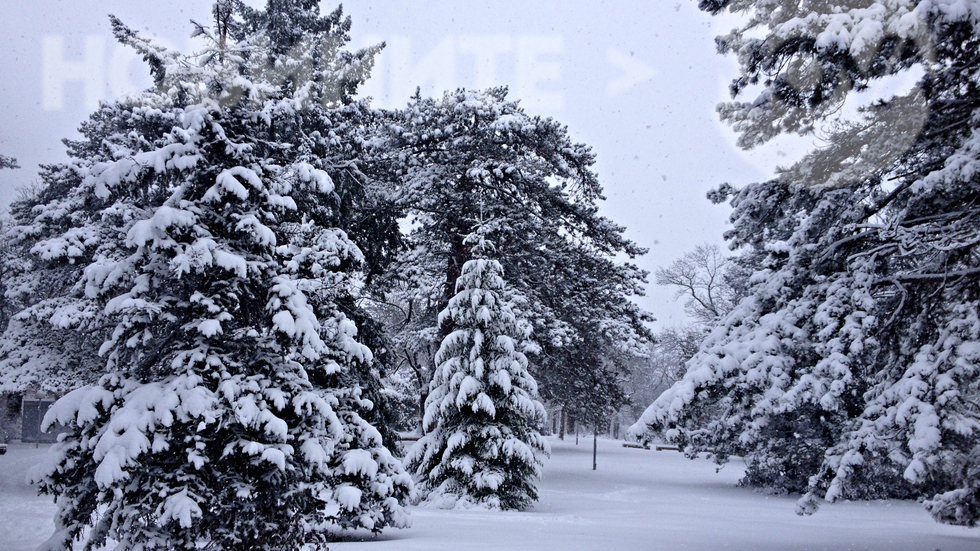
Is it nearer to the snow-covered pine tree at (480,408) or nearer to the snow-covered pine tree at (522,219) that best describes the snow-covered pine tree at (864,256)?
the snow-covered pine tree at (480,408)

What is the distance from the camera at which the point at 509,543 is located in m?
9.78

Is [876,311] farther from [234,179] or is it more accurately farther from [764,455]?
[764,455]

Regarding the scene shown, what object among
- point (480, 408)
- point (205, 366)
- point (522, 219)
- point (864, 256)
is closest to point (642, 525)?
point (480, 408)

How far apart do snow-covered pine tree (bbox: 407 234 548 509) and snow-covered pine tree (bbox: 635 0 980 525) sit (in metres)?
6.70

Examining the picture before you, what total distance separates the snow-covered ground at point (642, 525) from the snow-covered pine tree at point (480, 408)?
1.07m

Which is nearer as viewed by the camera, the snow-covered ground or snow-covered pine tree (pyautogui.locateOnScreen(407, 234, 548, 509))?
the snow-covered ground

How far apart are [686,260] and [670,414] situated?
30.5m

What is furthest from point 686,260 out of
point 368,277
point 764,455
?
point 368,277

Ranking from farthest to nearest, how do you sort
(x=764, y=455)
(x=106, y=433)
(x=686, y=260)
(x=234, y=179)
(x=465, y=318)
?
(x=686, y=260), (x=764, y=455), (x=465, y=318), (x=234, y=179), (x=106, y=433)

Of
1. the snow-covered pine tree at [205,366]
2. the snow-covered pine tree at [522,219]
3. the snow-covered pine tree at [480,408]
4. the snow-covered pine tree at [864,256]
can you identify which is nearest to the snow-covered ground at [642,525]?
the snow-covered pine tree at [480,408]

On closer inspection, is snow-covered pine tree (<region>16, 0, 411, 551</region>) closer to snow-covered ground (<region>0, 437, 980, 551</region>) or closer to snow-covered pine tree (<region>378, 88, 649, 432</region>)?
snow-covered ground (<region>0, 437, 980, 551</region>)

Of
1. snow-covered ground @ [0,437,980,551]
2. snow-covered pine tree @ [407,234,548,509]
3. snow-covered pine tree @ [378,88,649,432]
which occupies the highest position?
snow-covered pine tree @ [378,88,649,432]

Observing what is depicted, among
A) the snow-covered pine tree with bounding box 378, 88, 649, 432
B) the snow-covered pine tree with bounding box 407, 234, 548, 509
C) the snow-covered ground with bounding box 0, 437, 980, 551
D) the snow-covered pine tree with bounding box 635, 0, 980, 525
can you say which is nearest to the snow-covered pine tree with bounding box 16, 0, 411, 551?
the snow-covered ground with bounding box 0, 437, 980, 551

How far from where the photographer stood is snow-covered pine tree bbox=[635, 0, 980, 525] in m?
7.41
